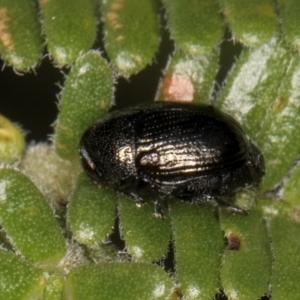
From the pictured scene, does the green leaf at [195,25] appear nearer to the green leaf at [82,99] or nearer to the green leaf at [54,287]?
the green leaf at [82,99]

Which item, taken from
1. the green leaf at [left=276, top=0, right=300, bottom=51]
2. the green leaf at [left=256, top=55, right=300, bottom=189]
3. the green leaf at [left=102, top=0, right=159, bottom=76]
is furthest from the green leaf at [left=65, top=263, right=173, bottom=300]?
the green leaf at [left=276, top=0, right=300, bottom=51]

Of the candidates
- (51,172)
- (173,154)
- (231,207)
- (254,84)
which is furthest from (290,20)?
(51,172)

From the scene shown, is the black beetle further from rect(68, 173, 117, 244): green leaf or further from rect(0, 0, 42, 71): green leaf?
rect(0, 0, 42, 71): green leaf

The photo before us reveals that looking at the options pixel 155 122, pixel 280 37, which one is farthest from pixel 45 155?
pixel 280 37

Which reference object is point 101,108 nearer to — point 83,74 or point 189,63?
point 83,74

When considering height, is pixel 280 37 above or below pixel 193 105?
above

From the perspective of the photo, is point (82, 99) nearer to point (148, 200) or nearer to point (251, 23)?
point (148, 200)
